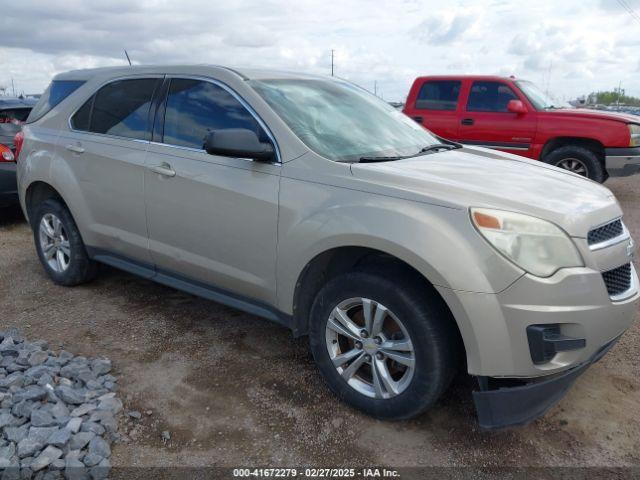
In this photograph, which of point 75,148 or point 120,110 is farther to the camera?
point 75,148

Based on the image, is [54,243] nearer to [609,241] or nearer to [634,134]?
[609,241]

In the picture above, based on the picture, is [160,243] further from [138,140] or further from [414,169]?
[414,169]

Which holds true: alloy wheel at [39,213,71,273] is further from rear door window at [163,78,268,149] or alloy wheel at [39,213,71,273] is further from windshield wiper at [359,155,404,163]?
windshield wiper at [359,155,404,163]

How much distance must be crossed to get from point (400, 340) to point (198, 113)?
1963 mm

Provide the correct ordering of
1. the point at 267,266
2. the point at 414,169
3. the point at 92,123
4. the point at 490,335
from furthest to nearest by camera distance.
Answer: the point at 92,123 → the point at 267,266 → the point at 414,169 → the point at 490,335

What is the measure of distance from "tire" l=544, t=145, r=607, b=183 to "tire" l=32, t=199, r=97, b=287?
6.76 m

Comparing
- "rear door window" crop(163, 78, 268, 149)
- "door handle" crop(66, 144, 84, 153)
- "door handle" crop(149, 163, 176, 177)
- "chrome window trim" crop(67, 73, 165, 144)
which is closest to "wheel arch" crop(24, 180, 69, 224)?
"door handle" crop(66, 144, 84, 153)

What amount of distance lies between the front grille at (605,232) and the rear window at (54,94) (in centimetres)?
388

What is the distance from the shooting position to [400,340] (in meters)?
2.71

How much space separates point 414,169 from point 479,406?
1.23 meters

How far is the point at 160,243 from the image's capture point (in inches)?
147

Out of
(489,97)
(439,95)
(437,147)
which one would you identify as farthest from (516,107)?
(437,147)

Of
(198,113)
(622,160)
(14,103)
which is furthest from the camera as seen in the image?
(622,160)

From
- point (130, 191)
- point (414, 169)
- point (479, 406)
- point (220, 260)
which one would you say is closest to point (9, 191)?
point (130, 191)
